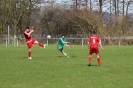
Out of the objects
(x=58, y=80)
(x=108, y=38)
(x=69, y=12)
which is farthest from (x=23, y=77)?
(x=69, y=12)

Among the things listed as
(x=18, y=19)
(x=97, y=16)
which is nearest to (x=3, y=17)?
(x=18, y=19)

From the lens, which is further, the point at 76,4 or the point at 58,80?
the point at 76,4

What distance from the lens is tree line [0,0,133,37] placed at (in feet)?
181

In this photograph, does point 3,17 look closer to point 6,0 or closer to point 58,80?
point 6,0

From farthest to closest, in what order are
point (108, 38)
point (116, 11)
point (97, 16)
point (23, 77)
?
1. point (116, 11)
2. point (97, 16)
3. point (108, 38)
4. point (23, 77)

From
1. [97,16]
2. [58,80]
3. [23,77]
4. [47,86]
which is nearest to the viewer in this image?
[47,86]

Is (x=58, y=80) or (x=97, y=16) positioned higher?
(x=97, y=16)

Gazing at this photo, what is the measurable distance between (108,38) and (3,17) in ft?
60.2

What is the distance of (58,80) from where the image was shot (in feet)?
36.7

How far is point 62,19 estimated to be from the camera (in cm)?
6325

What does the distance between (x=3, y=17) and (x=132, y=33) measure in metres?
21.6

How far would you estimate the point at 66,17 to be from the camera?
6175 cm

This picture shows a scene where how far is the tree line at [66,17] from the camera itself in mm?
55219

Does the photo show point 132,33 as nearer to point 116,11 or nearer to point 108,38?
point 108,38
